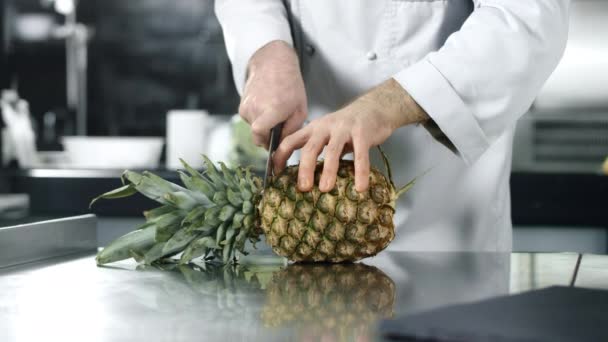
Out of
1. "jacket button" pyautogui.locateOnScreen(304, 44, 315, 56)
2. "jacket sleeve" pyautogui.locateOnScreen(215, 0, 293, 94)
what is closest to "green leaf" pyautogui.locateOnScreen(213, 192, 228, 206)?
"jacket sleeve" pyautogui.locateOnScreen(215, 0, 293, 94)

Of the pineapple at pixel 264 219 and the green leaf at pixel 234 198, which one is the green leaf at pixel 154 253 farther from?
the green leaf at pixel 234 198

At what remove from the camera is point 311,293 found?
902 mm

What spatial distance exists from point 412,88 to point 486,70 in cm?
13

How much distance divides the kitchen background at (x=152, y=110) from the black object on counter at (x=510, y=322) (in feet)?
6.33

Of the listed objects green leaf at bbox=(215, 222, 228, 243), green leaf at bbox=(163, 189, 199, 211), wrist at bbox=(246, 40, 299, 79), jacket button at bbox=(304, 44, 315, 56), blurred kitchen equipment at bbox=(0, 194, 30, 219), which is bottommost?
blurred kitchen equipment at bbox=(0, 194, 30, 219)

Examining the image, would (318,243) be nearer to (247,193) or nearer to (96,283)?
(247,193)

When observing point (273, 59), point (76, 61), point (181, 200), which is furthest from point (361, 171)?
point (76, 61)

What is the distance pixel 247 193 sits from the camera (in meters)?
1.16

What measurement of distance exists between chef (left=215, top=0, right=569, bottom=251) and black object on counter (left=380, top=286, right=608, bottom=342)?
0.39 metres

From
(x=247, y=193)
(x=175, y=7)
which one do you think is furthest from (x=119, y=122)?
(x=247, y=193)

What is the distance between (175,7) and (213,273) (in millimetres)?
4231

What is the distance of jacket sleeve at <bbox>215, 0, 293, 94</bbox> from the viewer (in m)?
1.50

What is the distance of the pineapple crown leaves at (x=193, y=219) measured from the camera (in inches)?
44.9

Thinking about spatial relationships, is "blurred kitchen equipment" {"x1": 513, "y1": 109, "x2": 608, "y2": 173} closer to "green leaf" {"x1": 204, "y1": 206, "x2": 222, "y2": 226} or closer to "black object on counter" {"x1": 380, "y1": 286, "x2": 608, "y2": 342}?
"green leaf" {"x1": 204, "y1": 206, "x2": 222, "y2": 226}
